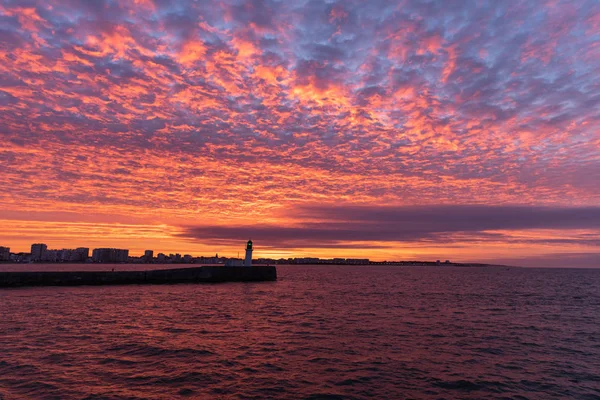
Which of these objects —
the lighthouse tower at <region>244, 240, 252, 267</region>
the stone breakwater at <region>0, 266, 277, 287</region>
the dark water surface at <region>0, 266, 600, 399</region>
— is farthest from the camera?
the lighthouse tower at <region>244, 240, 252, 267</region>

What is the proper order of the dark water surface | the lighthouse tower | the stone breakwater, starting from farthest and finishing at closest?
the lighthouse tower → the stone breakwater → the dark water surface

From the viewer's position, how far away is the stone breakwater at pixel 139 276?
50491mm

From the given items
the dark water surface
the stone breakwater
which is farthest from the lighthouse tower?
the dark water surface

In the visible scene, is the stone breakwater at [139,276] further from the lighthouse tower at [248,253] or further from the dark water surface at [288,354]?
the dark water surface at [288,354]

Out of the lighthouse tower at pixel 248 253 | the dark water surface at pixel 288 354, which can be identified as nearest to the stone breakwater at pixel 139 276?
the lighthouse tower at pixel 248 253

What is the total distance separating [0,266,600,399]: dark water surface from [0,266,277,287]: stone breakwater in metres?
21.6

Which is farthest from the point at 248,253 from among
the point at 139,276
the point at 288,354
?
the point at 288,354

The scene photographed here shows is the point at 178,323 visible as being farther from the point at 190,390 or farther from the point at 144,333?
the point at 190,390

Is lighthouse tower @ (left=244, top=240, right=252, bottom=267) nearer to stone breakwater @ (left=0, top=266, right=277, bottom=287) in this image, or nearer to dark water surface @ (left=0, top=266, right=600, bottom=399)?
stone breakwater @ (left=0, top=266, right=277, bottom=287)

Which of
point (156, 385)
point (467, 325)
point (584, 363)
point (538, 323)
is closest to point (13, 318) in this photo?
point (156, 385)

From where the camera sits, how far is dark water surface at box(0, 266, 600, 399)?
44.9 feet

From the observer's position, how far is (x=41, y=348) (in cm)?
1819

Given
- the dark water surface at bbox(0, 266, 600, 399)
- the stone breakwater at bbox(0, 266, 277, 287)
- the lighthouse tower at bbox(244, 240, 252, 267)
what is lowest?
the dark water surface at bbox(0, 266, 600, 399)

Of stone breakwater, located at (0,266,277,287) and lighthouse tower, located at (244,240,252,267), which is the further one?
lighthouse tower, located at (244,240,252,267)
